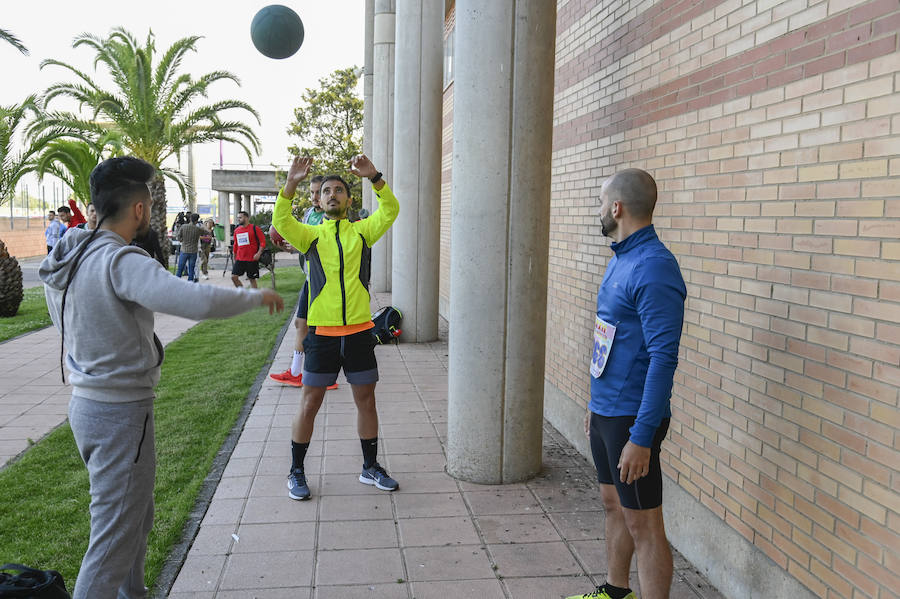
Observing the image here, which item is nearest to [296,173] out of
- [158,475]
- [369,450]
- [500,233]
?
[500,233]

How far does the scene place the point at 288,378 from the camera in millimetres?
8812

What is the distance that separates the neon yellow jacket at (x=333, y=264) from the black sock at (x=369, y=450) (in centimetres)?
91

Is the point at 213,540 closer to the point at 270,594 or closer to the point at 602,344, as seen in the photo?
the point at 270,594

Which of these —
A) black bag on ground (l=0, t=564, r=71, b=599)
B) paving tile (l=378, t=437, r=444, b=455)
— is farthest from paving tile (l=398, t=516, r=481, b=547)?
black bag on ground (l=0, t=564, r=71, b=599)

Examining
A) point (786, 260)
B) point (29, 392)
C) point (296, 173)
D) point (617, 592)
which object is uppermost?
point (296, 173)

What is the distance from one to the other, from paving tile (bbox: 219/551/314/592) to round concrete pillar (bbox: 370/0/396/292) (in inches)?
506

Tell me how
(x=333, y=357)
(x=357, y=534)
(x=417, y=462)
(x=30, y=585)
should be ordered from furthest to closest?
1. (x=417, y=462)
2. (x=333, y=357)
3. (x=357, y=534)
4. (x=30, y=585)

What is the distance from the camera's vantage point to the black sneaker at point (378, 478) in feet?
17.3

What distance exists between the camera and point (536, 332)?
5.48m

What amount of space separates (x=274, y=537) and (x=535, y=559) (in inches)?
59.3

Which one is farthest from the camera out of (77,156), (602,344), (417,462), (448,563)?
(77,156)

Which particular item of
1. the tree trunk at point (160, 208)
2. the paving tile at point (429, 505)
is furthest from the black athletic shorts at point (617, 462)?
the tree trunk at point (160, 208)

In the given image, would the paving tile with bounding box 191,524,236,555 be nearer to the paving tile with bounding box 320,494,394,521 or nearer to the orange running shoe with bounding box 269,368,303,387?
the paving tile with bounding box 320,494,394,521

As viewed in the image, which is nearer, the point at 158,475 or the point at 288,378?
the point at 158,475
